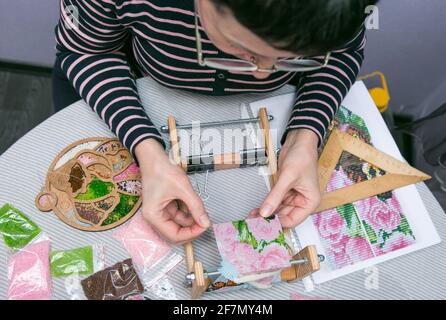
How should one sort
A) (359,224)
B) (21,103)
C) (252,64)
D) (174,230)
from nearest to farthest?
(252,64)
(174,230)
(359,224)
(21,103)

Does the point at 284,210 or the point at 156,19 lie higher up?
the point at 156,19

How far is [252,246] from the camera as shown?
2.25 feet

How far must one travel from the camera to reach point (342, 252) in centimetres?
81

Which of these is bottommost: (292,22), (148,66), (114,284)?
(114,284)

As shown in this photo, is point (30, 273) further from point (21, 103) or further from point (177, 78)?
point (21, 103)

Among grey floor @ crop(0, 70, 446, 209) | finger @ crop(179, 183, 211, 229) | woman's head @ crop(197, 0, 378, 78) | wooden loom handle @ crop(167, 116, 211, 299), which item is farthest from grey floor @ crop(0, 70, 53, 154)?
woman's head @ crop(197, 0, 378, 78)

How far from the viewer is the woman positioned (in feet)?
2.23

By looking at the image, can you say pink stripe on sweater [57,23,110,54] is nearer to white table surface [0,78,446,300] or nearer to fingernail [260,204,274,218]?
white table surface [0,78,446,300]

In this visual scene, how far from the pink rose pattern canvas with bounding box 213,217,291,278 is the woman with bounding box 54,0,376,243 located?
3cm

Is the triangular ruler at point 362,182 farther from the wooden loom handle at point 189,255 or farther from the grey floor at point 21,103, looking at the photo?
the grey floor at point 21,103

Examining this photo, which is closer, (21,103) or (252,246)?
(252,246)

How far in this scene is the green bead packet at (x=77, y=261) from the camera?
0.73 meters

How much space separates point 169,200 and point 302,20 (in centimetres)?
40

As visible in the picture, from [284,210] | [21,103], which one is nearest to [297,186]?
[284,210]
